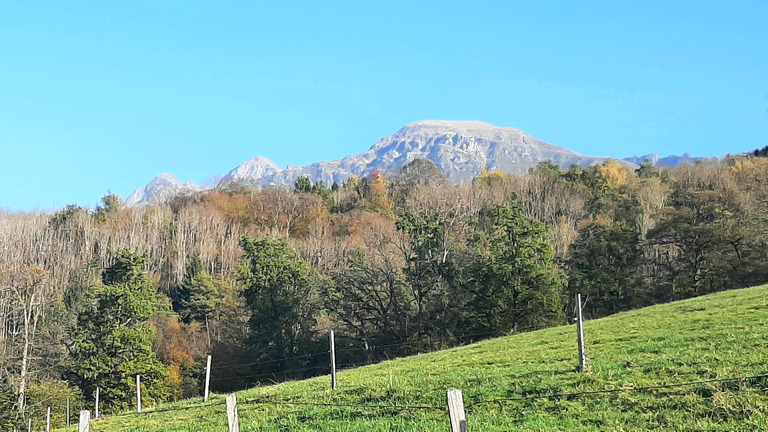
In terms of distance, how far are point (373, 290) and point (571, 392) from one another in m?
44.9

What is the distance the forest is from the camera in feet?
162

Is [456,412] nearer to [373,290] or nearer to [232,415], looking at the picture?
[232,415]

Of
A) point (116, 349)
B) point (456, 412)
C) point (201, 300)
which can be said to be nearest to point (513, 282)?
point (116, 349)

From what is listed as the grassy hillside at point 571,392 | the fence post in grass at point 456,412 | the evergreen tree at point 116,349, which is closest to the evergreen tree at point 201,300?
the evergreen tree at point 116,349

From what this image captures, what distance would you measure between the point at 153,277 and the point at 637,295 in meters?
54.6

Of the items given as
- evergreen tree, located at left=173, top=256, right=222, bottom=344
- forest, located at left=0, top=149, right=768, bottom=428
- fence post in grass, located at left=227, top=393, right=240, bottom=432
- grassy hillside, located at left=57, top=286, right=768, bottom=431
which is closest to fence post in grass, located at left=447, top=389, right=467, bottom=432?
grassy hillside, located at left=57, top=286, right=768, bottom=431

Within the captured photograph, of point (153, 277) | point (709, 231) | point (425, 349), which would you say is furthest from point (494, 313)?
point (153, 277)

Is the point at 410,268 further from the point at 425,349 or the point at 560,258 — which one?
the point at 560,258

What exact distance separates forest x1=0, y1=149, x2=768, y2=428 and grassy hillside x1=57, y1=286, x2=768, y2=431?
26577mm

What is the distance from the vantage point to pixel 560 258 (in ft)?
191

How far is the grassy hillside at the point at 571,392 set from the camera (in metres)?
10.8

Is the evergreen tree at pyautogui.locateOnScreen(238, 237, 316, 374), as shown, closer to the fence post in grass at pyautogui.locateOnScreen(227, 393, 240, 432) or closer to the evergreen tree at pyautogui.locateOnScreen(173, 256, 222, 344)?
the evergreen tree at pyautogui.locateOnScreen(173, 256, 222, 344)

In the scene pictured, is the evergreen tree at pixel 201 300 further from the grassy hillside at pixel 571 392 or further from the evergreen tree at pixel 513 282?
the grassy hillside at pixel 571 392

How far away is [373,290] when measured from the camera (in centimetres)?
5762
